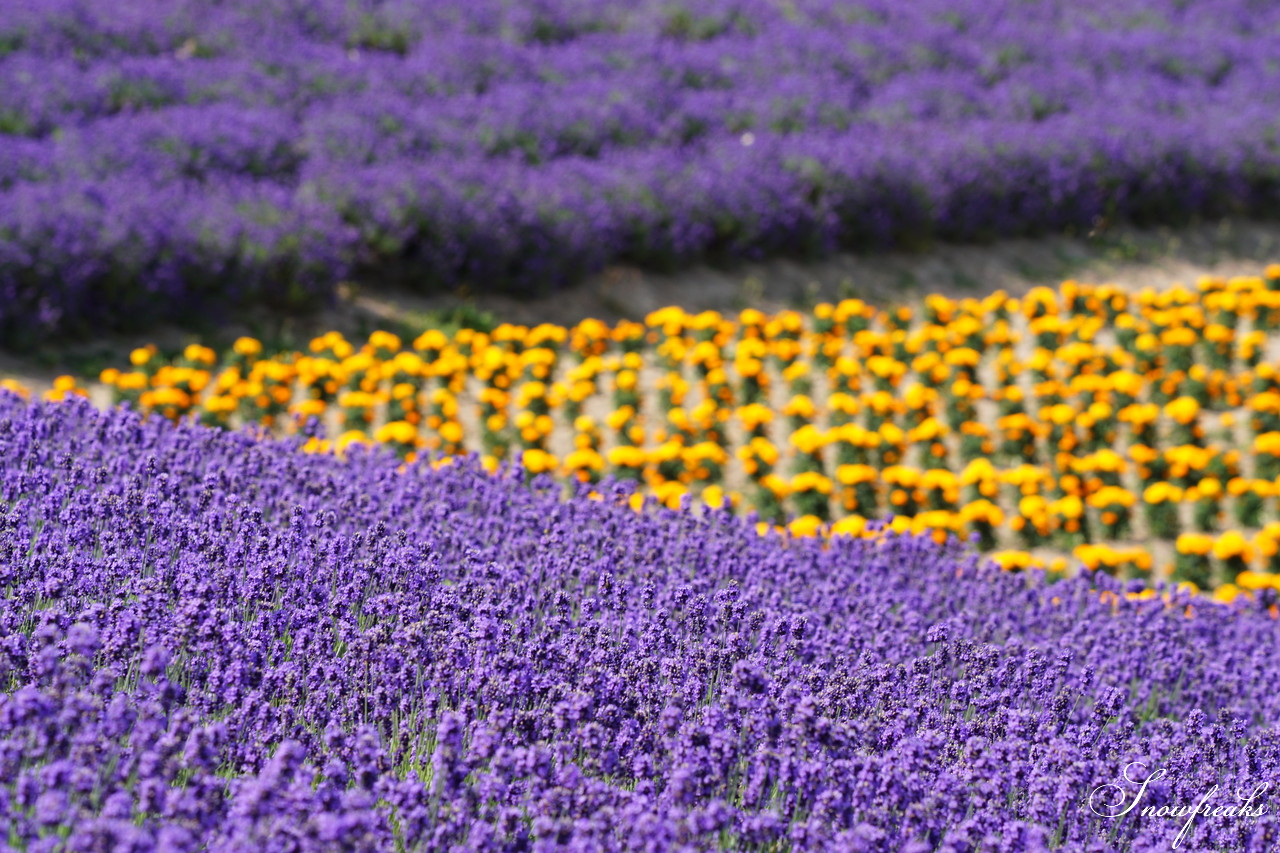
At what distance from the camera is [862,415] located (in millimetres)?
7809

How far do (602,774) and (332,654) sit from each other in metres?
0.68

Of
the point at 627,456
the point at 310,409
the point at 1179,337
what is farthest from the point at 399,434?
the point at 1179,337

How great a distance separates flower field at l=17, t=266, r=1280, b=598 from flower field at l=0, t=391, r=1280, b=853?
60.3 inches

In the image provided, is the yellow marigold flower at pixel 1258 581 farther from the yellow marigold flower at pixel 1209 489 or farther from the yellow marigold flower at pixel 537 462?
the yellow marigold flower at pixel 537 462

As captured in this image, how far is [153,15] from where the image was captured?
1063 cm

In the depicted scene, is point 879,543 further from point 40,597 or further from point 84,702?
point 84,702

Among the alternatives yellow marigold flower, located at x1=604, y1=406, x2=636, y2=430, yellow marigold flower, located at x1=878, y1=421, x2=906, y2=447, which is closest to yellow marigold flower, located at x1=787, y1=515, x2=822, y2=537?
yellow marigold flower, located at x1=604, y1=406, x2=636, y2=430

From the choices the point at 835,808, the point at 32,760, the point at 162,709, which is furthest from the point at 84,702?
the point at 835,808

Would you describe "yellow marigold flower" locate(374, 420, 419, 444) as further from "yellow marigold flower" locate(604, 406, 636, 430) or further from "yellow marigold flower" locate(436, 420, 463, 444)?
"yellow marigold flower" locate(604, 406, 636, 430)

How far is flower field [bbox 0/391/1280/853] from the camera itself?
2.30 m

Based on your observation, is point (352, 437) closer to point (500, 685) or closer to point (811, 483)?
point (811, 483)

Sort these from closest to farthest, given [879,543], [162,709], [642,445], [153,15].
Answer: [162,709] → [879,543] → [642,445] → [153,15]

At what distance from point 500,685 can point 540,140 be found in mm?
7917

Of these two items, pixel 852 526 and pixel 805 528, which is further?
pixel 852 526
